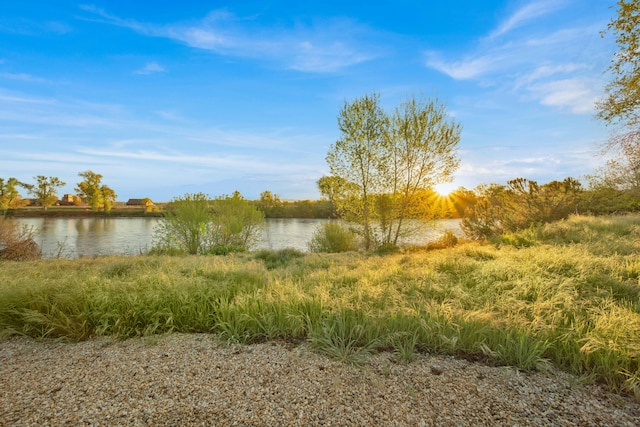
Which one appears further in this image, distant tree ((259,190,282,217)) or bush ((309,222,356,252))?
distant tree ((259,190,282,217))

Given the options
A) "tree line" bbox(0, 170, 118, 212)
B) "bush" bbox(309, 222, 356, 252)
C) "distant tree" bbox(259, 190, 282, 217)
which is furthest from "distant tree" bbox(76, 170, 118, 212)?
"bush" bbox(309, 222, 356, 252)

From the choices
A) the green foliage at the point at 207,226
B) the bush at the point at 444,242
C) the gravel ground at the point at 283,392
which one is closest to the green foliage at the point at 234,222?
the green foliage at the point at 207,226

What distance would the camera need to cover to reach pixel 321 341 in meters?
2.83

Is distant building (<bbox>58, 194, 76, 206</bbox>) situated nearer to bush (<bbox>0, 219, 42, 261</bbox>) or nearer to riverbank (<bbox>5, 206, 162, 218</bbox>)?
riverbank (<bbox>5, 206, 162, 218</bbox>)

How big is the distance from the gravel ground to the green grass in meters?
0.23

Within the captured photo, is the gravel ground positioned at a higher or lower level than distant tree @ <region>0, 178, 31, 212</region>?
lower

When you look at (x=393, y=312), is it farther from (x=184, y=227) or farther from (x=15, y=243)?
(x=15, y=243)

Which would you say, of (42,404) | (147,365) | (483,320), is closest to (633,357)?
(483,320)

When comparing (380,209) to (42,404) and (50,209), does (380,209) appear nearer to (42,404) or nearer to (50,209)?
(42,404)

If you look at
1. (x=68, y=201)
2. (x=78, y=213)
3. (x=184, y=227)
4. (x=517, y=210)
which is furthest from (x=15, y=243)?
(x=68, y=201)

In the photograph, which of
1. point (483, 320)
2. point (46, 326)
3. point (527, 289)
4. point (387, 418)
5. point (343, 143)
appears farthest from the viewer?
point (343, 143)

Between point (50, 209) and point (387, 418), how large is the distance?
4252cm

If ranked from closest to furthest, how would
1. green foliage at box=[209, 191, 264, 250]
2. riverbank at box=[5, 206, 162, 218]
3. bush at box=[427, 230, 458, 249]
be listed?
bush at box=[427, 230, 458, 249] → green foliage at box=[209, 191, 264, 250] → riverbank at box=[5, 206, 162, 218]

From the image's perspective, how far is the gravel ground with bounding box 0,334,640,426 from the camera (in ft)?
6.45
